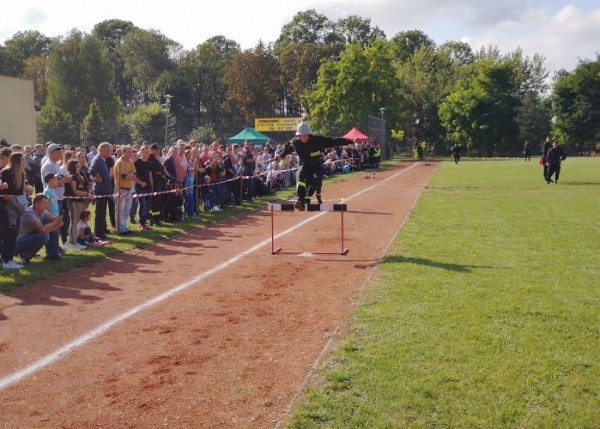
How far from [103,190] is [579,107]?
75123 mm

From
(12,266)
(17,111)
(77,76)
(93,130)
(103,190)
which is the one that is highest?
(77,76)

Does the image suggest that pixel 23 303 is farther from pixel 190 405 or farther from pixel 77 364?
pixel 190 405

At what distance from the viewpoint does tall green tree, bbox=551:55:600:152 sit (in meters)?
77.4

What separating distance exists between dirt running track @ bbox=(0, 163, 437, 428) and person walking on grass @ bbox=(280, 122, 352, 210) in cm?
117

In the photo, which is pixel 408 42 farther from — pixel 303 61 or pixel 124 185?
pixel 124 185

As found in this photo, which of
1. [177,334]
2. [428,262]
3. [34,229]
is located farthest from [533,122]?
[177,334]

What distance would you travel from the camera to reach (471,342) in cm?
649

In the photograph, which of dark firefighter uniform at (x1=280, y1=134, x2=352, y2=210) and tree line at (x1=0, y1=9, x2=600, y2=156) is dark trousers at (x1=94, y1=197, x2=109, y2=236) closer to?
dark firefighter uniform at (x1=280, y1=134, x2=352, y2=210)

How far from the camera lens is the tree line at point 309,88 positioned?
59969mm

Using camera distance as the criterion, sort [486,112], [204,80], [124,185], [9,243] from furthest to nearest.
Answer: [204,80]
[486,112]
[124,185]
[9,243]

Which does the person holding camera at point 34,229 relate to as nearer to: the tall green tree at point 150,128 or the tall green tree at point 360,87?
the tall green tree at point 150,128

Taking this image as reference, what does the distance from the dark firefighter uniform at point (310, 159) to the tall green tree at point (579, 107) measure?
7358 centimetres

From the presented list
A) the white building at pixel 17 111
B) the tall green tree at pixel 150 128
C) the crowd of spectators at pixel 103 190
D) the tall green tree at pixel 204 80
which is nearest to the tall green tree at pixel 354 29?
the tall green tree at pixel 204 80

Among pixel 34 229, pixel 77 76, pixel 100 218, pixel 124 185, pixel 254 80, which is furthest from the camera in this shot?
pixel 77 76
